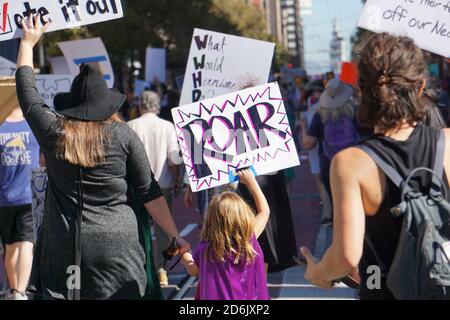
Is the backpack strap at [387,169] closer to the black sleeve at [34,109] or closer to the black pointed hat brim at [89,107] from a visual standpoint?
the black pointed hat brim at [89,107]

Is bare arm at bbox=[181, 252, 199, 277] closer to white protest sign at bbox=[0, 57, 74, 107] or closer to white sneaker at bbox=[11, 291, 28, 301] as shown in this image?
white sneaker at bbox=[11, 291, 28, 301]

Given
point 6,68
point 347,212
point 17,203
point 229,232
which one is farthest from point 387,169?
point 6,68

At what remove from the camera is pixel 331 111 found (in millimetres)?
9383

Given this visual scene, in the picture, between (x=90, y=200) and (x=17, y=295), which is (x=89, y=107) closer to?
(x=90, y=200)

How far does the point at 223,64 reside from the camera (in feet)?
22.9

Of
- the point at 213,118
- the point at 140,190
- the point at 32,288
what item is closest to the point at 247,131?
the point at 213,118

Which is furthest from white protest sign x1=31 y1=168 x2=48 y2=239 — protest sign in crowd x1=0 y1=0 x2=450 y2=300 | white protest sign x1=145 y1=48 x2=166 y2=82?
white protest sign x1=145 y1=48 x2=166 y2=82

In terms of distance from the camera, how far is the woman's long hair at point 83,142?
4137mm

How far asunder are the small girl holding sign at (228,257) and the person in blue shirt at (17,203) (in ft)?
9.78

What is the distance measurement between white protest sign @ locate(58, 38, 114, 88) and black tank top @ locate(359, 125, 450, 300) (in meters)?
6.85

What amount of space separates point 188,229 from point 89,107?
7.05 metres

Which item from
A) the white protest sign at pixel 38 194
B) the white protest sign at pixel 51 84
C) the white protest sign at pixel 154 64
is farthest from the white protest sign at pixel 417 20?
the white protest sign at pixel 154 64

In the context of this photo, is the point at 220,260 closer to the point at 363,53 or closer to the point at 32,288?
the point at 32,288

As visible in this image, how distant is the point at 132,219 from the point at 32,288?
0.59m
